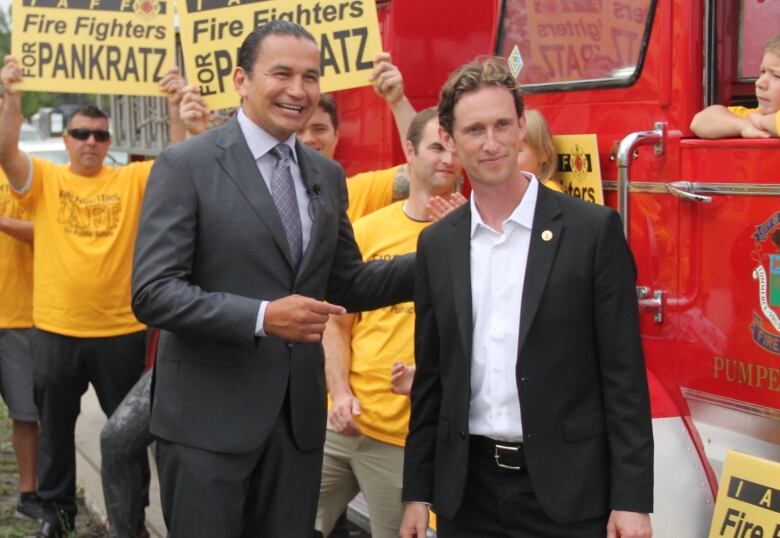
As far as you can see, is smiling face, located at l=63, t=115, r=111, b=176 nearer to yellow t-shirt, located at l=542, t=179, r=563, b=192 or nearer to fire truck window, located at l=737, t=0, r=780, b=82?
yellow t-shirt, located at l=542, t=179, r=563, b=192

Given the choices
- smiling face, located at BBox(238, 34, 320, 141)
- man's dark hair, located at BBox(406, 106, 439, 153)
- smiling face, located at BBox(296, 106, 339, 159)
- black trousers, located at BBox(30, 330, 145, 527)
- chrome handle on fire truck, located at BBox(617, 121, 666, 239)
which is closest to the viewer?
smiling face, located at BBox(238, 34, 320, 141)

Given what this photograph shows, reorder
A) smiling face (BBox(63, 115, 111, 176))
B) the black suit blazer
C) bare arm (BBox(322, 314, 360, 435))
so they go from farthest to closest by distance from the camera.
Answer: smiling face (BBox(63, 115, 111, 176))
bare arm (BBox(322, 314, 360, 435))
the black suit blazer

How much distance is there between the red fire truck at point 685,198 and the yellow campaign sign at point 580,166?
0.13 feet

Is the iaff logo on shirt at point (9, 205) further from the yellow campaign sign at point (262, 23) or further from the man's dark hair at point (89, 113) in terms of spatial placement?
the yellow campaign sign at point (262, 23)

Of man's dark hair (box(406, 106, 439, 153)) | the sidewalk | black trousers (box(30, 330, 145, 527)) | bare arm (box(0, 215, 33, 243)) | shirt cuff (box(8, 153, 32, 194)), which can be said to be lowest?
the sidewalk

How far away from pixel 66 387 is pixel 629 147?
10.7ft

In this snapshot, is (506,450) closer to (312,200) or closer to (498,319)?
(498,319)

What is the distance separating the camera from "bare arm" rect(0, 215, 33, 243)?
5898 mm

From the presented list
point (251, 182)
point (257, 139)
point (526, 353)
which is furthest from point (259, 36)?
point (526, 353)

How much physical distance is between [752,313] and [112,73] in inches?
128

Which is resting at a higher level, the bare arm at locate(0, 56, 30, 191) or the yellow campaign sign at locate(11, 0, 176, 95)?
the yellow campaign sign at locate(11, 0, 176, 95)

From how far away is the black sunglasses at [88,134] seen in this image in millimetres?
5730

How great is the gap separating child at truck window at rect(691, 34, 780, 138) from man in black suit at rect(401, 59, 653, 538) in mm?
723

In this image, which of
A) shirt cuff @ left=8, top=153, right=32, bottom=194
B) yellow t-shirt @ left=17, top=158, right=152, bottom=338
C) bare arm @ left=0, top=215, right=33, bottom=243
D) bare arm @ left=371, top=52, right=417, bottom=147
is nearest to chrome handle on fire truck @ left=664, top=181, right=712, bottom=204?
bare arm @ left=371, top=52, right=417, bottom=147
